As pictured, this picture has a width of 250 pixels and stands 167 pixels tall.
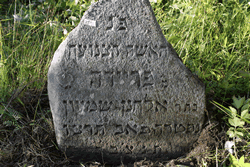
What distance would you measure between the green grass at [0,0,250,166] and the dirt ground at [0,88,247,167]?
0.12 m

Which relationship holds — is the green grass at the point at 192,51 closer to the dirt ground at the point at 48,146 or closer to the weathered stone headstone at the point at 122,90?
the dirt ground at the point at 48,146

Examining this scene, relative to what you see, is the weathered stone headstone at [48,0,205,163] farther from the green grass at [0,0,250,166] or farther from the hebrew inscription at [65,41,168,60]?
the green grass at [0,0,250,166]

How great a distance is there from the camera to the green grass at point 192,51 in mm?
2229

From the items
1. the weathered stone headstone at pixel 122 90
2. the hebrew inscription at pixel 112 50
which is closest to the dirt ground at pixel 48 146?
the weathered stone headstone at pixel 122 90

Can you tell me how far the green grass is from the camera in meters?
2.23

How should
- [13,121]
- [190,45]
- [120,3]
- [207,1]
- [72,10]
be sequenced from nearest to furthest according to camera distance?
[120,3] < [13,121] < [190,45] < [207,1] < [72,10]

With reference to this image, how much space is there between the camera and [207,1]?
2.77 metres

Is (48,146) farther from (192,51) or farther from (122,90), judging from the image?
(192,51)

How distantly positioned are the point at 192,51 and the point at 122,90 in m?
1.20

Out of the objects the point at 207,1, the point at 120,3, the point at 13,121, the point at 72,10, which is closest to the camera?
the point at 120,3

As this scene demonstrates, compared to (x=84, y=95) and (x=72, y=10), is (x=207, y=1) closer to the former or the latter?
(x=72, y=10)

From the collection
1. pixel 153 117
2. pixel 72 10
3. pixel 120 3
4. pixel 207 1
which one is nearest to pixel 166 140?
pixel 153 117

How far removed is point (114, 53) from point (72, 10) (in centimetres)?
175

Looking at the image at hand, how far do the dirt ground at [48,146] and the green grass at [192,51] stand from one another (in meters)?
0.12
